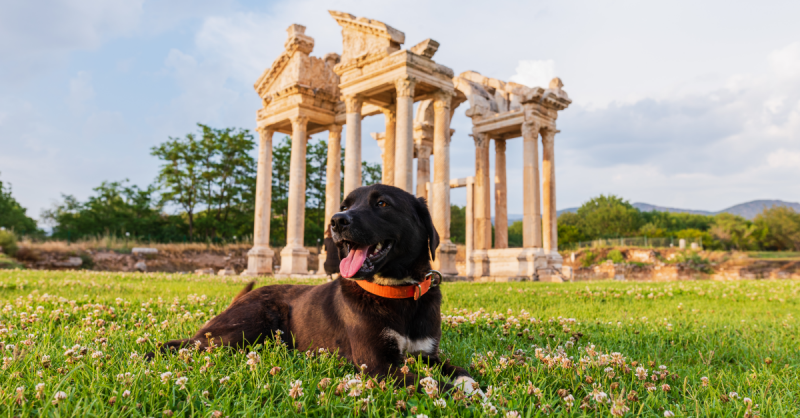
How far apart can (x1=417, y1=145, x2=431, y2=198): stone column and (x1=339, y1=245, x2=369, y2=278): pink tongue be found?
22.6 meters

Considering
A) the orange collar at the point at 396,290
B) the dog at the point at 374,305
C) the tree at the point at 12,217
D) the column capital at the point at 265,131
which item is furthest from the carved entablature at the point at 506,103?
the tree at the point at 12,217

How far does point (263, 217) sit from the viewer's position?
26.9 meters

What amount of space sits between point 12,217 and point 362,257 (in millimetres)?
60290

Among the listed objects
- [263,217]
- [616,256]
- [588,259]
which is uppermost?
[263,217]

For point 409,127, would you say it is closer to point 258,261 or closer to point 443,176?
point 443,176

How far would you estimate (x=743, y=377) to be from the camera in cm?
369

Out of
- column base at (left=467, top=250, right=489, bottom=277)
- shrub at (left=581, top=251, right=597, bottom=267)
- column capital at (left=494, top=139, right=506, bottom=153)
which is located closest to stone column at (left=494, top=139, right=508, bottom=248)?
column capital at (left=494, top=139, right=506, bottom=153)

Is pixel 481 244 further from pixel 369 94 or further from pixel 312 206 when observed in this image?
pixel 312 206

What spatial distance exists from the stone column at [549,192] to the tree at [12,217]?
153ft

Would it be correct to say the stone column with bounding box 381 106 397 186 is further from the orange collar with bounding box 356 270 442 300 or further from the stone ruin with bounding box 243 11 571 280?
the orange collar with bounding box 356 270 442 300

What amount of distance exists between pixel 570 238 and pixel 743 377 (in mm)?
71598

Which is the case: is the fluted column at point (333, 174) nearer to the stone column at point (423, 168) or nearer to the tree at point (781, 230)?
the stone column at point (423, 168)

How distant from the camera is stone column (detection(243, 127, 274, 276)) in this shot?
86.1 feet

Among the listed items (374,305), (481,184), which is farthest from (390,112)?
(374,305)
